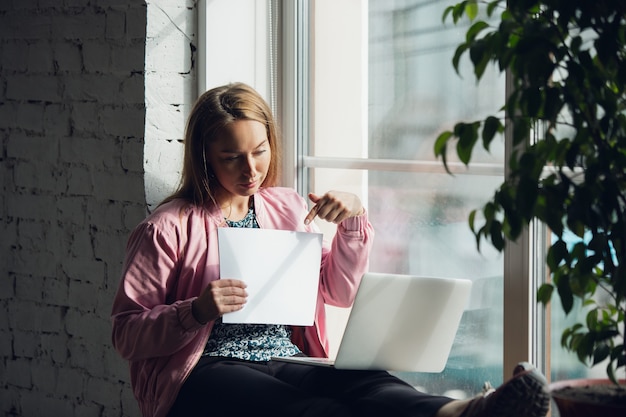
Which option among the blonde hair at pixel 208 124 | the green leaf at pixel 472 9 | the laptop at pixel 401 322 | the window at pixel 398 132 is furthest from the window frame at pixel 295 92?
the green leaf at pixel 472 9

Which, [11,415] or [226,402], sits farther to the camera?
[11,415]

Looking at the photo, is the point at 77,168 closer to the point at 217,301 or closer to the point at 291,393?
the point at 217,301

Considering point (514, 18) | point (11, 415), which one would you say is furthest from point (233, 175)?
point (11, 415)

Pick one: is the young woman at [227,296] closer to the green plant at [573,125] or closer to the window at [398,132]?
the window at [398,132]

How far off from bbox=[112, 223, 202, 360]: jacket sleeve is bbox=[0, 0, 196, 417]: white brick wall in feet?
1.21

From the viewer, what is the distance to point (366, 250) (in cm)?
222

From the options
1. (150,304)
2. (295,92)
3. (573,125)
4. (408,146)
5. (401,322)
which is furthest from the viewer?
(295,92)

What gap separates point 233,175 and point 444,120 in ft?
1.65

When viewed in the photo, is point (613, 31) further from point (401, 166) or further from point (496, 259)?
point (401, 166)

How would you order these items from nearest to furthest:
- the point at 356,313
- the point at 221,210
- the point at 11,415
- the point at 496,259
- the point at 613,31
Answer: the point at 613,31 → the point at 356,313 → the point at 496,259 → the point at 221,210 → the point at 11,415

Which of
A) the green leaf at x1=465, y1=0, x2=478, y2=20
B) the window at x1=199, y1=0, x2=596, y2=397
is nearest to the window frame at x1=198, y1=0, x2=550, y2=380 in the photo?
the window at x1=199, y1=0, x2=596, y2=397

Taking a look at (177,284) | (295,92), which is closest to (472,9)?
(177,284)

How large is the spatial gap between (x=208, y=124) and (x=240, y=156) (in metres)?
0.11

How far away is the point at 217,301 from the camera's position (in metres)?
1.92
